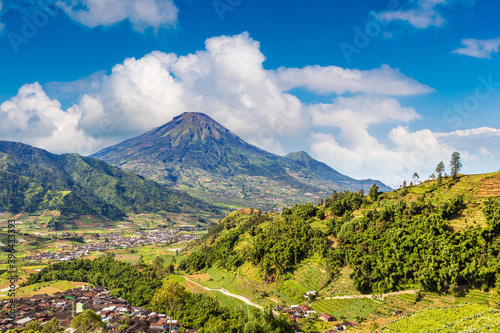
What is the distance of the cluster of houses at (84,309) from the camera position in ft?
141

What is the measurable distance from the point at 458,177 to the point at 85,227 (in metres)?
211

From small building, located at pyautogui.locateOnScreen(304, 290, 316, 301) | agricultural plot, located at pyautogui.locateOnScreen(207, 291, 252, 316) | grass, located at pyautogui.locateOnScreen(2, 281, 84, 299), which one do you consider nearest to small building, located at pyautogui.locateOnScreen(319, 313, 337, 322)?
small building, located at pyautogui.locateOnScreen(304, 290, 316, 301)

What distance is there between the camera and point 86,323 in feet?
121

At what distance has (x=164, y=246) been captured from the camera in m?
143

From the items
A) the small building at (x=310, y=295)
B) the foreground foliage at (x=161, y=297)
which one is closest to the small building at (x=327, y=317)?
the small building at (x=310, y=295)

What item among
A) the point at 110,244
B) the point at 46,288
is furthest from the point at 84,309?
the point at 110,244

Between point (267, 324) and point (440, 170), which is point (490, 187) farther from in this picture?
point (267, 324)

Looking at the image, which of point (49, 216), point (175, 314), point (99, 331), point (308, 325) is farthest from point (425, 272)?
point (49, 216)

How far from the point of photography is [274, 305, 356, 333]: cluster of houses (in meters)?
34.5

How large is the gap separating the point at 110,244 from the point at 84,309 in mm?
101389

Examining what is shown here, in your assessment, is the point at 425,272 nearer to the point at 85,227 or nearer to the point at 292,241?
the point at 292,241

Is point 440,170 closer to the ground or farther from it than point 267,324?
farther from it

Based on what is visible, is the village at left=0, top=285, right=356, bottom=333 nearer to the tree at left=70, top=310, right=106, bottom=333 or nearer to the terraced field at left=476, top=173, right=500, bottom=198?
the tree at left=70, top=310, right=106, bottom=333

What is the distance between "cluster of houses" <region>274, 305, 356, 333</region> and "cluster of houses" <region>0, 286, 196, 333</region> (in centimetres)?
1485
